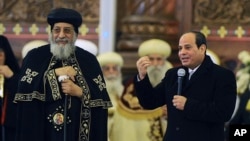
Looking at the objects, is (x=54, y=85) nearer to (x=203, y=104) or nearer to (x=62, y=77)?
(x=62, y=77)

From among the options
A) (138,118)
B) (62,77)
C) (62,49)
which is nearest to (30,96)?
(62,77)

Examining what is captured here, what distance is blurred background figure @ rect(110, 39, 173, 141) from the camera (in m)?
8.38

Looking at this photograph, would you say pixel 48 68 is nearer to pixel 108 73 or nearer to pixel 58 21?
pixel 58 21

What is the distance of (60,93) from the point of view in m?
5.80

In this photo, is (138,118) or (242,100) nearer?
(138,118)

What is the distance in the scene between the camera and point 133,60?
9.70m

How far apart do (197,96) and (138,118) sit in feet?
9.63

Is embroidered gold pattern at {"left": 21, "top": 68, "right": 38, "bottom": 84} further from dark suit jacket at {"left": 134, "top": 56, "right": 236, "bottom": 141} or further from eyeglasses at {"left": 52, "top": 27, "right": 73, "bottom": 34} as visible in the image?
dark suit jacket at {"left": 134, "top": 56, "right": 236, "bottom": 141}

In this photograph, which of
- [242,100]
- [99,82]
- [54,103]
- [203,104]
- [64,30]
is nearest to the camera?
[203,104]

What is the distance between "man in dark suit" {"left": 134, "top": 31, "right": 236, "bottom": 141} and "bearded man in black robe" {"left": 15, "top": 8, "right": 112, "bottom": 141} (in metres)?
0.47

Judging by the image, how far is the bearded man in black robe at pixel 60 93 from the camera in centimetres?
582

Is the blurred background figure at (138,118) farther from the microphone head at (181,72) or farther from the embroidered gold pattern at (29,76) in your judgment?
the microphone head at (181,72)

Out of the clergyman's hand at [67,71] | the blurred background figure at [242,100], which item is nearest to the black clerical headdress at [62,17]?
the clergyman's hand at [67,71]

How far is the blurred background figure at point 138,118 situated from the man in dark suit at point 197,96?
8.75ft
